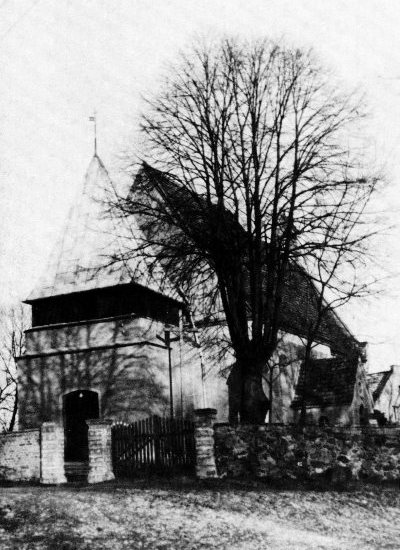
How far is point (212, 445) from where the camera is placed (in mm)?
15383

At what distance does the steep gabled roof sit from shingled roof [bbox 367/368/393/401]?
16.1 meters

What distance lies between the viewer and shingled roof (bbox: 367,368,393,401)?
34.6 meters

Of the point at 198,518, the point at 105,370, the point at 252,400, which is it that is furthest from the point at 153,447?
the point at 105,370

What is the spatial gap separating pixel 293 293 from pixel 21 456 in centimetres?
1307

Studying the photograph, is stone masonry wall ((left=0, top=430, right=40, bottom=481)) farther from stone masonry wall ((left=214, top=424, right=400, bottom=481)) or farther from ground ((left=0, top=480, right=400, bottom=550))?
stone masonry wall ((left=214, top=424, right=400, bottom=481))

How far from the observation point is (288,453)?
15289mm

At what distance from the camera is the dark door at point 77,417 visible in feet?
70.7

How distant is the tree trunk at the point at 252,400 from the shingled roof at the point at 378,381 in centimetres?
1900

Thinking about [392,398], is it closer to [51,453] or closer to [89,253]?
[89,253]

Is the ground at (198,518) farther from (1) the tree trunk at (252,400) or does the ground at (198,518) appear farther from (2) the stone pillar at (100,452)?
(1) the tree trunk at (252,400)

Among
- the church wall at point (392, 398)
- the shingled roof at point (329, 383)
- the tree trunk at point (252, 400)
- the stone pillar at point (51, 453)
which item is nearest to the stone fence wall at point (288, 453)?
the tree trunk at point (252, 400)

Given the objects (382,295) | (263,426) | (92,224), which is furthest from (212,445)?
(92,224)

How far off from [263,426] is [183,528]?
5.47 meters

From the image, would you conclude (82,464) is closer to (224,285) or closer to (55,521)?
(224,285)
